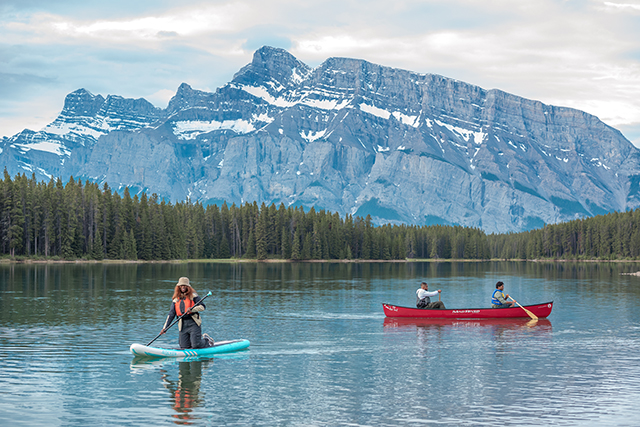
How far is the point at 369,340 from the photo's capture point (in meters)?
44.6

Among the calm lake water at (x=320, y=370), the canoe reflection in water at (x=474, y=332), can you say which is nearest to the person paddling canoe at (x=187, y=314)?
the calm lake water at (x=320, y=370)

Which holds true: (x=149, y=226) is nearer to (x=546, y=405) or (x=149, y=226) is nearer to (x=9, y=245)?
(x=9, y=245)

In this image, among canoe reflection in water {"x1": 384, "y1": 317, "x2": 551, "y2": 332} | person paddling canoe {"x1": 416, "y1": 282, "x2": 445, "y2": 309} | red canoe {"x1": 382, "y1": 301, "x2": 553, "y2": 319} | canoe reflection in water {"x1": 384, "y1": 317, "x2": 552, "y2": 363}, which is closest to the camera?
canoe reflection in water {"x1": 384, "y1": 317, "x2": 552, "y2": 363}

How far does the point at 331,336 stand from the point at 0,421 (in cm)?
2595

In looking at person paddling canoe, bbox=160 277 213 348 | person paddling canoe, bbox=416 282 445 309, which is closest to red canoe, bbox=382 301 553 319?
person paddling canoe, bbox=416 282 445 309

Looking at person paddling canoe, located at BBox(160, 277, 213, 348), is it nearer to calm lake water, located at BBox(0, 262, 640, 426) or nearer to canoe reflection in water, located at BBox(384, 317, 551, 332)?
calm lake water, located at BBox(0, 262, 640, 426)

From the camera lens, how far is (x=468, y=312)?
2176 inches

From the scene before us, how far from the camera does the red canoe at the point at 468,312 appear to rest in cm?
5531

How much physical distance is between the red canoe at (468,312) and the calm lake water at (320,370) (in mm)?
1170

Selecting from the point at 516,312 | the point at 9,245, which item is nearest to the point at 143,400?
the point at 516,312

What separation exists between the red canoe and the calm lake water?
117 centimetres

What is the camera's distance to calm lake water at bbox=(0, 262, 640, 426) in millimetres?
24422

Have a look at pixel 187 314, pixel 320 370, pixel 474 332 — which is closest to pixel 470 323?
pixel 474 332

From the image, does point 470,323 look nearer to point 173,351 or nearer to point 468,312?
point 468,312
